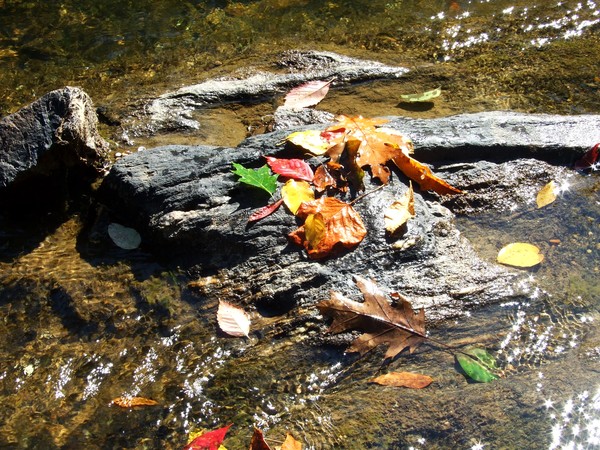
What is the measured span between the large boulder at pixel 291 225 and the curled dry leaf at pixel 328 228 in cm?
4

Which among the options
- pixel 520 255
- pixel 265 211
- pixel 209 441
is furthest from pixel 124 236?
pixel 520 255

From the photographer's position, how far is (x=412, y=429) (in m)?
2.31

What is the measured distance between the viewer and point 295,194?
117 inches

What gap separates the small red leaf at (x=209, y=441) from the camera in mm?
2273

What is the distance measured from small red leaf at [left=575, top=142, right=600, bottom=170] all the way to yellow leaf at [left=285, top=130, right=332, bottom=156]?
1.46 meters

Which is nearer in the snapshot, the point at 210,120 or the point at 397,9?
the point at 210,120

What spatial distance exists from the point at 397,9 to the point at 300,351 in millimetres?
3843

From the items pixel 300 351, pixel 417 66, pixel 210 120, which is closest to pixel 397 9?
pixel 417 66

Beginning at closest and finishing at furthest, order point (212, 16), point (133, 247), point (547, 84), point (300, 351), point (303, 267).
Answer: point (300, 351)
point (303, 267)
point (133, 247)
point (547, 84)
point (212, 16)

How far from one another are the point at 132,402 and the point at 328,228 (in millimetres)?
1157

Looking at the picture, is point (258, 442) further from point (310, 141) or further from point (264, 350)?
point (310, 141)

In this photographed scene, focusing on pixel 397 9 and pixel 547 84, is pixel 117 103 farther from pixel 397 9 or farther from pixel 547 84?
pixel 547 84

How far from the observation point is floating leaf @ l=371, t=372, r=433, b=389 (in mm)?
2443

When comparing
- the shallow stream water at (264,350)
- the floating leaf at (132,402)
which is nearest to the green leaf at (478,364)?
the shallow stream water at (264,350)
